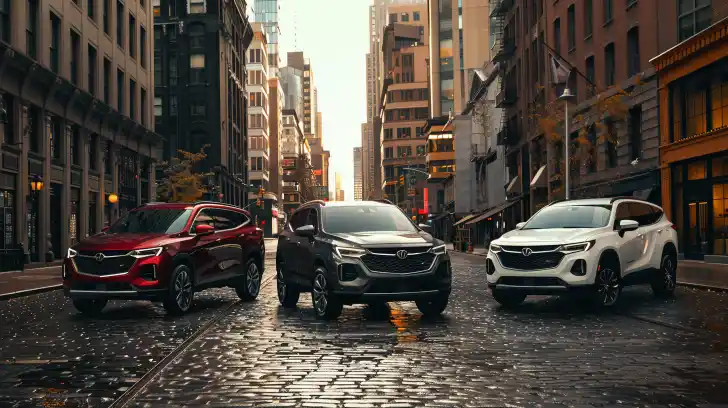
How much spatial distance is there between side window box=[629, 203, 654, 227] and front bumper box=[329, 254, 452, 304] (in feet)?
16.2

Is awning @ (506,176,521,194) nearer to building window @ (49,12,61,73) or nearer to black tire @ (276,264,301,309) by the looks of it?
building window @ (49,12,61,73)

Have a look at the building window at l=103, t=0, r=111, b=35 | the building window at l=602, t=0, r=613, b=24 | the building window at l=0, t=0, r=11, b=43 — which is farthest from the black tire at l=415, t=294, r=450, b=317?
the building window at l=103, t=0, r=111, b=35

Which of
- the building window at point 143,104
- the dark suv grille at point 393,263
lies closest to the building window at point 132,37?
the building window at point 143,104

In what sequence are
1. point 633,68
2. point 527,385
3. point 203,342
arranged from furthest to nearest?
point 633,68 → point 203,342 → point 527,385

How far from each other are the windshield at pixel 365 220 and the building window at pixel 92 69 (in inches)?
1194

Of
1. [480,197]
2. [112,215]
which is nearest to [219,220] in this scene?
[112,215]

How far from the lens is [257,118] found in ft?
402

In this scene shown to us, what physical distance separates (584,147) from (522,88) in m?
17.9

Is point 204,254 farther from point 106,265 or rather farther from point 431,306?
point 431,306

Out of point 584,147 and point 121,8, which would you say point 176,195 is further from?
point 584,147

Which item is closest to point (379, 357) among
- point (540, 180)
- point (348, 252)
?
point (348, 252)

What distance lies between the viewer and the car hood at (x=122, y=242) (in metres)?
13.0

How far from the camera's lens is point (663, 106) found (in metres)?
30.8

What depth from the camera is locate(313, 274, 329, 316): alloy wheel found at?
40.6 feet
